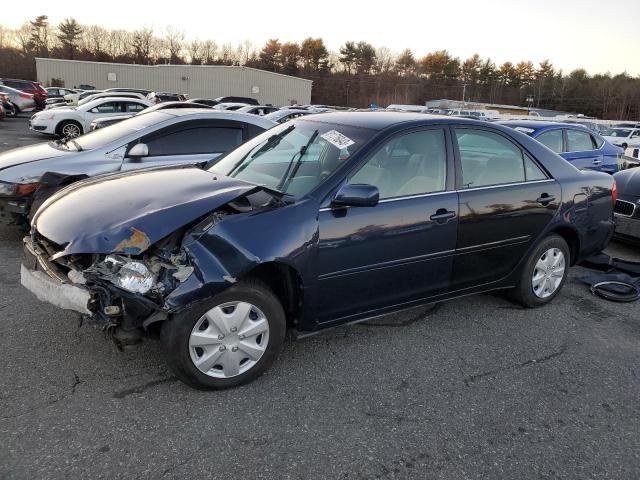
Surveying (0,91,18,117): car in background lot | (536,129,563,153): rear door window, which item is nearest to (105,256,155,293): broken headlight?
(536,129,563,153): rear door window

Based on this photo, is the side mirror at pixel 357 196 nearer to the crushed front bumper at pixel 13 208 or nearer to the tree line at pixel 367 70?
the crushed front bumper at pixel 13 208

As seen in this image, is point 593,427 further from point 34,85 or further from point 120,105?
point 34,85

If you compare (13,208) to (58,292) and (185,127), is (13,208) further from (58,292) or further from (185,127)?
(58,292)

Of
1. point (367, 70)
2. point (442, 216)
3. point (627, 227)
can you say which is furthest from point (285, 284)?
point (367, 70)

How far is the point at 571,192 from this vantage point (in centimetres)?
437

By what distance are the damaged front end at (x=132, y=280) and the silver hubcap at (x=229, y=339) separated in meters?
0.19

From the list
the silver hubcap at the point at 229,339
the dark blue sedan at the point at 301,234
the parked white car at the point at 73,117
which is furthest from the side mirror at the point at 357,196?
the parked white car at the point at 73,117

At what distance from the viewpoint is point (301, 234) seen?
3.00 metres

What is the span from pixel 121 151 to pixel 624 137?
2615cm

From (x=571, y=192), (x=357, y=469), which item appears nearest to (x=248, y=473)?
(x=357, y=469)

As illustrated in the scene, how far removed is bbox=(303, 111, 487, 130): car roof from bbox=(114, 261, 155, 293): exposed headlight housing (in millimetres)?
1849

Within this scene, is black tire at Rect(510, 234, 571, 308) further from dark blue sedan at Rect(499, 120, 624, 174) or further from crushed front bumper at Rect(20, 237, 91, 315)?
dark blue sedan at Rect(499, 120, 624, 174)

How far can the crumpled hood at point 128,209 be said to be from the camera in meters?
2.76

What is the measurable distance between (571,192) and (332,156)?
236 centimetres
